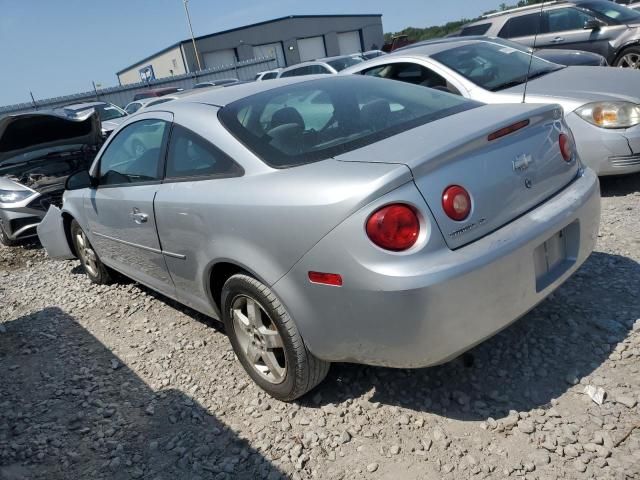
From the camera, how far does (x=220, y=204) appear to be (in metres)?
2.53

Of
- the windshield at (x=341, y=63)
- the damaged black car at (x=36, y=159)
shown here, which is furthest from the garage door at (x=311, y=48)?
the damaged black car at (x=36, y=159)

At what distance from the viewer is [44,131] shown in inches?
262

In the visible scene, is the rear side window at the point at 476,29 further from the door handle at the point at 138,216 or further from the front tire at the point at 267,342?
the front tire at the point at 267,342

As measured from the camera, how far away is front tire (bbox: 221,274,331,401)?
2.39 meters

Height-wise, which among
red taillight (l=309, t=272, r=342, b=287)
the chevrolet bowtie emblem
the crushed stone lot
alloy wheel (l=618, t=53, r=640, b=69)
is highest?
the chevrolet bowtie emblem

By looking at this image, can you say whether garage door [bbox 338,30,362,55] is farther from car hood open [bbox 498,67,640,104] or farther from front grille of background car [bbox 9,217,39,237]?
car hood open [bbox 498,67,640,104]

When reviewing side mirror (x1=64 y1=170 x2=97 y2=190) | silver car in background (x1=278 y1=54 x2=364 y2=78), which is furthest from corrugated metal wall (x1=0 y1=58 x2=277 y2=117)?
side mirror (x1=64 y1=170 x2=97 y2=190)

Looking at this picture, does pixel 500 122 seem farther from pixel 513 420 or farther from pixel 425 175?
pixel 513 420

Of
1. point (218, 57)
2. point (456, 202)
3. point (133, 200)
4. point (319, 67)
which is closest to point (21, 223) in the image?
point (133, 200)

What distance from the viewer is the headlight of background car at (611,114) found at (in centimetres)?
424

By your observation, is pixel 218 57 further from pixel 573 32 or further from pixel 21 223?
pixel 21 223

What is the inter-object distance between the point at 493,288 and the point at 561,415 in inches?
27.0

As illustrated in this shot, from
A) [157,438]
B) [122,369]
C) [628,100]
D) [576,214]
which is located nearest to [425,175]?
[576,214]

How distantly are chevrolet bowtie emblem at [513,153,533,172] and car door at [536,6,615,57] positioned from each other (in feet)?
24.9
